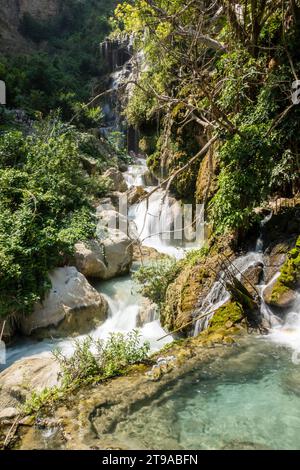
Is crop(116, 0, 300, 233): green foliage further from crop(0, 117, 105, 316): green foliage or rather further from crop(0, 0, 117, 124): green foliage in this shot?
crop(0, 0, 117, 124): green foliage

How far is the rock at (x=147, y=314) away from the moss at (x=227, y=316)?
98.8 inches

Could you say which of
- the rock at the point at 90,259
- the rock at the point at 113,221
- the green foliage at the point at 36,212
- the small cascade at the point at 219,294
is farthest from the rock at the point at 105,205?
the small cascade at the point at 219,294

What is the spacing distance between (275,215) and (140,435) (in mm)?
5272

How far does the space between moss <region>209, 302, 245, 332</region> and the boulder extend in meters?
5.14

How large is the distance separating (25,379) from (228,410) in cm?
355

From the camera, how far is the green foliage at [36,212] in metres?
9.13

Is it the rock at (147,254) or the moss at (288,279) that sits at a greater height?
the moss at (288,279)

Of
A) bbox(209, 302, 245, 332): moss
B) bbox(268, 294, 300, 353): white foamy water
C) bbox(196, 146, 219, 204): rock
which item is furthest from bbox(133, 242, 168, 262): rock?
bbox(268, 294, 300, 353): white foamy water

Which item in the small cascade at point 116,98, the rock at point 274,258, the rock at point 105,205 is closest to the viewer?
the rock at point 274,258

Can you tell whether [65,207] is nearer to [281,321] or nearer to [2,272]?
[2,272]

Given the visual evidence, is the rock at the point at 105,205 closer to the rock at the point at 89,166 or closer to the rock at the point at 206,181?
the rock at the point at 89,166

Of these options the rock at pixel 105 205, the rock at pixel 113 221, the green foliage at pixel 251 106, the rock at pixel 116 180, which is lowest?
the rock at pixel 113 221

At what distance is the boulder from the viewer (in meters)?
11.1
